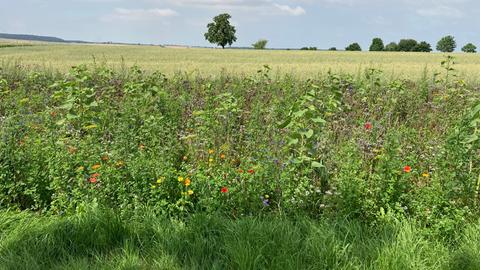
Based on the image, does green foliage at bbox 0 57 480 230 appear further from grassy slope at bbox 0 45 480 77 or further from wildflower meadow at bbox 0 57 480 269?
grassy slope at bbox 0 45 480 77

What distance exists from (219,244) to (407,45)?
324 feet

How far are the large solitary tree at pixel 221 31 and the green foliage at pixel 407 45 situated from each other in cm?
3826

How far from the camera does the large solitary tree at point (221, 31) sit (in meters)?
79.8

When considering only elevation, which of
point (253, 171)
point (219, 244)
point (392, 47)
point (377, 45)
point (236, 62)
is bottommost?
point (219, 244)

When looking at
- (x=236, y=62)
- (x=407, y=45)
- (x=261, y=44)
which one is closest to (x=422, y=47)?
(x=407, y=45)

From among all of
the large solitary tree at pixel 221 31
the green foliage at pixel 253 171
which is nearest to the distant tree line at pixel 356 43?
the large solitary tree at pixel 221 31

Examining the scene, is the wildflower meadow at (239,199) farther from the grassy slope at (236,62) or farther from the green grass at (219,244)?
the grassy slope at (236,62)

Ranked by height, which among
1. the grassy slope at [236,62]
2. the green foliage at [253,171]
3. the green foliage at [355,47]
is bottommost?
the green foliage at [253,171]

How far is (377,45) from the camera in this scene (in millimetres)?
93562

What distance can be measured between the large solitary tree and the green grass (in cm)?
7872

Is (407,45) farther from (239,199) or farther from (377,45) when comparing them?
(239,199)

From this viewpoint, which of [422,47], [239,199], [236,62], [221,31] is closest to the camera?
[239,199]

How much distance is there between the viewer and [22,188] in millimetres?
4207

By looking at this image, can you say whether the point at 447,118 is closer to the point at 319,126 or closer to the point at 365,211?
the point at 319,126
